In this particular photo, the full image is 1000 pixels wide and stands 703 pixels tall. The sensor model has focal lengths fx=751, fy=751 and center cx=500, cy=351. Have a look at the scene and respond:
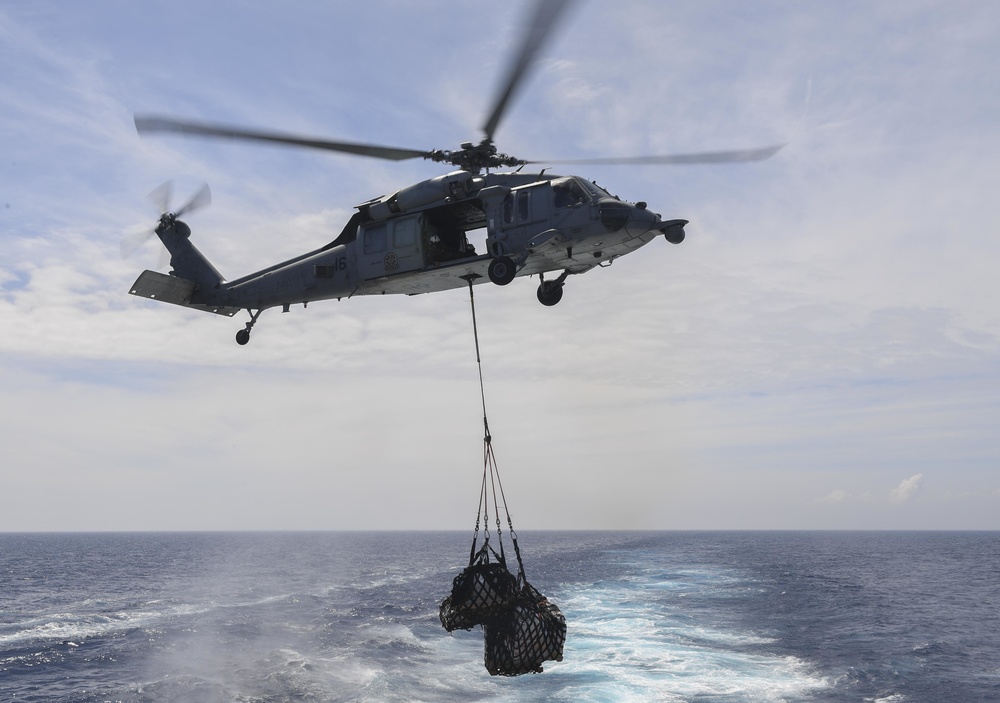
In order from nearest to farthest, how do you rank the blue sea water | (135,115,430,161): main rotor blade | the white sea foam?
(135,115,430,161): main rotor blade
the white sea foam
the blue sea water

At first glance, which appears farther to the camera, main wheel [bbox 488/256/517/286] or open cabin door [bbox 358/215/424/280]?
open cabin door [bbox 358/215/424/280]

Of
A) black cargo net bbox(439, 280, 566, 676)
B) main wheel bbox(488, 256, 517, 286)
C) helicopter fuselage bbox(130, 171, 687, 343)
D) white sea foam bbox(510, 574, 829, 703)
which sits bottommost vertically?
white sea foam bbox(510, 574, 829, 703)

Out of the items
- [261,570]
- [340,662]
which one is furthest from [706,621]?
[261,570]

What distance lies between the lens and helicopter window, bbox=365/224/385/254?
17.2 metres

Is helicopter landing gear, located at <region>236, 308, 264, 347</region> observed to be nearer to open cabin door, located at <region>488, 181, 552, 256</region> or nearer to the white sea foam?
open cabin door, located at <region>488, 181, 552, 256</region>

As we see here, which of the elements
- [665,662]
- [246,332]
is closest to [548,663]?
[665,662]

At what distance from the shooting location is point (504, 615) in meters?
13.3

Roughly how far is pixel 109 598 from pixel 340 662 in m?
48.0

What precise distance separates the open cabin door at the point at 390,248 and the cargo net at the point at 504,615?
584cm

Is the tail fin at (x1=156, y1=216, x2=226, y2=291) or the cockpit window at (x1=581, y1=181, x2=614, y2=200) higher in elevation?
the tail fin at (x1=156, y1=216, x2=226, y2=291)

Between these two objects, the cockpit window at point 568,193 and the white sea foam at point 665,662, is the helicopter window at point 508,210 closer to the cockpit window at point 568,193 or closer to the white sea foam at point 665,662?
the cockpit window at point 568,193

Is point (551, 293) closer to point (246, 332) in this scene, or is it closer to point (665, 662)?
point (246, 332)

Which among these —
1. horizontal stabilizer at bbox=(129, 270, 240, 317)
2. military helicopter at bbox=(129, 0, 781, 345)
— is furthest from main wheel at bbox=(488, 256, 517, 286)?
horizontal stabilizer at bbox=(129, 270, 240, 317)

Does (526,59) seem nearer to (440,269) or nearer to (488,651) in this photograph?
(440,269)
